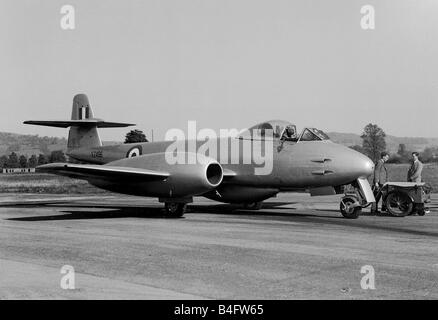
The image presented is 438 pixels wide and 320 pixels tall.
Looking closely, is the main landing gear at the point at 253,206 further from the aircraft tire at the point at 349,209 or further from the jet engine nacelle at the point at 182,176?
the aircraft tire at the point at 349,209

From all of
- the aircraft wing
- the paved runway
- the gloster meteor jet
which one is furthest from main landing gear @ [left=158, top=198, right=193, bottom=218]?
the paved runway

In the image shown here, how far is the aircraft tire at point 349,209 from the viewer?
14.4 m

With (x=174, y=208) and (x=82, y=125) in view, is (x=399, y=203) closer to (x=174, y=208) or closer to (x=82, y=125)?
(x=174, y=208)

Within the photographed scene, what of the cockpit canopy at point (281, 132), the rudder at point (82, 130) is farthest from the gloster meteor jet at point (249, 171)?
the rudder at point (82, 130)

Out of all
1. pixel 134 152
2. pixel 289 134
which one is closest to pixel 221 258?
pixel 289 134

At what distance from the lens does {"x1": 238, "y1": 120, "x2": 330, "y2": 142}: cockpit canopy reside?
1534 cm

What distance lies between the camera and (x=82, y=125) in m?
22.3

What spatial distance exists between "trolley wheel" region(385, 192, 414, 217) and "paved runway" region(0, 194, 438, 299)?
1.18m

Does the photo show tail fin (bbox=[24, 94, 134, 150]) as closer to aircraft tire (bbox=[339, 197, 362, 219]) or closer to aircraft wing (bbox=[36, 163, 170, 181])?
aircraft wing (bbox=[36, 163, 170, 181])

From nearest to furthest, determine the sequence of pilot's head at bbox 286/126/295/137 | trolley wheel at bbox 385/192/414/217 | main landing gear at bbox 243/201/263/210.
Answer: trolley wheel at bbox 385/192/414/217 < pilot's head at bbox 286/126/295/137 < main landing gear at bbox 243/201/263/210

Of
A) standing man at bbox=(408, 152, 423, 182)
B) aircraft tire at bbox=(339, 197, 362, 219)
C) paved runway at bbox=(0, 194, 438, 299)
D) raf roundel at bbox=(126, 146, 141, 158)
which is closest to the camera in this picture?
paved runway at bbox=(0, 194, 438, 299)
